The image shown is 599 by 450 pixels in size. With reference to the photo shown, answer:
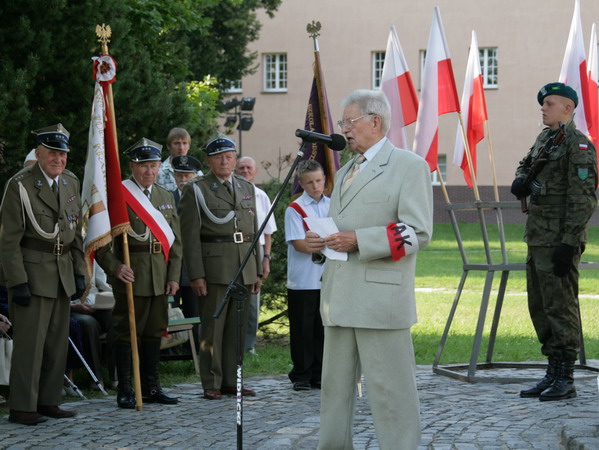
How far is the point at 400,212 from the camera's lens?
5.50 meters

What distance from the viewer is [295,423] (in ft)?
24.6

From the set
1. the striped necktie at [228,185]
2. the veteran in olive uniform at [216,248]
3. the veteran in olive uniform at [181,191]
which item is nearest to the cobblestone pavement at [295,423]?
the veteran in olive uniform at [216,248]

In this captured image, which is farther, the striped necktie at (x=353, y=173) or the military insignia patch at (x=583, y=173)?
the military insignia patch at (x=583, y=173)

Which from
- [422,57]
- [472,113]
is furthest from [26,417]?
[422,57]

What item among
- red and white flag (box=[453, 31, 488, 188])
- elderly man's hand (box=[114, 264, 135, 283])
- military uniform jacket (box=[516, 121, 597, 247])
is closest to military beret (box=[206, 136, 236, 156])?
elderly man's hand (box=[114, 264, 135, 283])

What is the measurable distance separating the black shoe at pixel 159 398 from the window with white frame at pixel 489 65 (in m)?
35.1

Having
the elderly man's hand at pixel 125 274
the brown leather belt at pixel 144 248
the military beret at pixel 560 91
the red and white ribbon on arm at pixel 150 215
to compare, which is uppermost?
the military beret at pixel 560 91

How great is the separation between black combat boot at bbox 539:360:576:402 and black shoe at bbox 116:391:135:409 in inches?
129

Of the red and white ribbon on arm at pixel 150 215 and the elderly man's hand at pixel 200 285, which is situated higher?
the red and white ribbon on arm at pixel 150 215

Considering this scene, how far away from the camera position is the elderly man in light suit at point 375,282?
5.48m

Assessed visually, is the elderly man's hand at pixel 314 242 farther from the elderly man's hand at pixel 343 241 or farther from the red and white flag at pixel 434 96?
the red and white flag at pixel 434 96

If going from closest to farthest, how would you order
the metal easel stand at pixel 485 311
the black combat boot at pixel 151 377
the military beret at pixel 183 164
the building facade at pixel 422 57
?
1. the black combat boot at pixel 151 377
2. the metal easel stand at pixel 485 311
3. the military beret at pixel 183 164
4. the building facade at pixel 422 57

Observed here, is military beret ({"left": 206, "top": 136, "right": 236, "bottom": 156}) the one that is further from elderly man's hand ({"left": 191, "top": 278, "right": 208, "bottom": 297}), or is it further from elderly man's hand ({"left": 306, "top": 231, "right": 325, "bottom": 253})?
elderly man's hand ({"left": 306, "top": 231, "right": 325, "bottom": 253})

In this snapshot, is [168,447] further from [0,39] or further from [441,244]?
[441,244]
